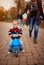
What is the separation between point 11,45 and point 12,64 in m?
0.12

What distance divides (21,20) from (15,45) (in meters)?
0.16

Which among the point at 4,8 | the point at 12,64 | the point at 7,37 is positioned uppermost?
the point at 4,8

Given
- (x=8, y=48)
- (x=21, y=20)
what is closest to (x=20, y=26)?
(x=21, y=20)

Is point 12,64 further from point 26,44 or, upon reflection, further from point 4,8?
point 4,8

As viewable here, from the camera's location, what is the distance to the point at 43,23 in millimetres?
1925

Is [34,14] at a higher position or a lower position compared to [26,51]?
higher

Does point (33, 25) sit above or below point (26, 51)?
above

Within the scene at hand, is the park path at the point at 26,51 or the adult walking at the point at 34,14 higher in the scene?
the adult walking at the point at 34,14

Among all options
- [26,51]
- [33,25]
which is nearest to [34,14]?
[33,25]

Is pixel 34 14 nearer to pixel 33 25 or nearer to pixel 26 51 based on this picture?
pixel 33 25

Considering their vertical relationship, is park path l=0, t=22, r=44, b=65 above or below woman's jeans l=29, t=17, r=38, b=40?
below

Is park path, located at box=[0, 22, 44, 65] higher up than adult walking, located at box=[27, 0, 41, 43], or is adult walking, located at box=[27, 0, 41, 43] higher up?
adult walking, located at box=[27, 0, 41, 43]

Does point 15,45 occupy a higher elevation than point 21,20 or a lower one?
lower

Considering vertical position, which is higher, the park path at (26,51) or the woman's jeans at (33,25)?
the woman's jeans at (33,25)
